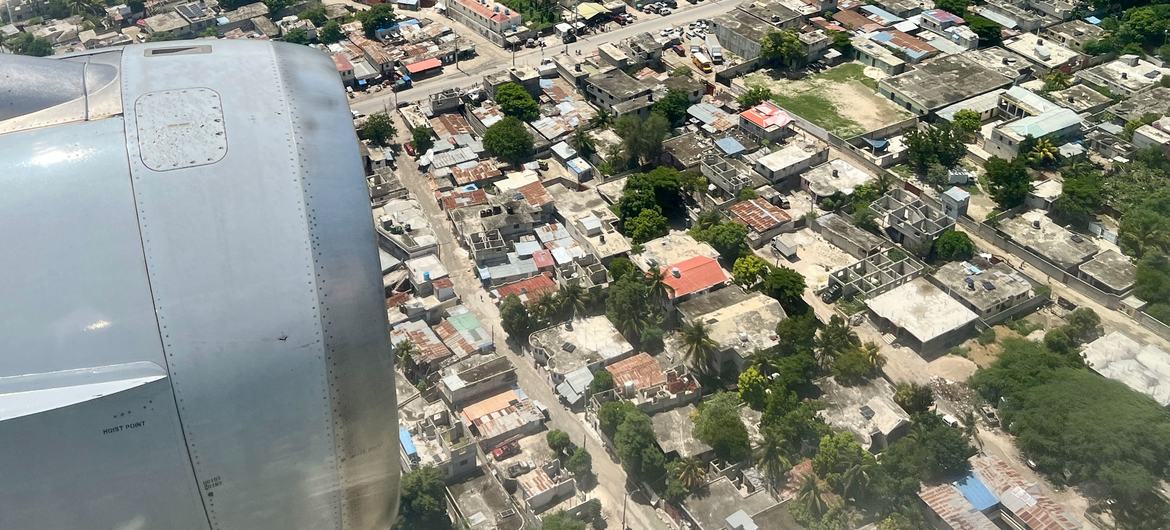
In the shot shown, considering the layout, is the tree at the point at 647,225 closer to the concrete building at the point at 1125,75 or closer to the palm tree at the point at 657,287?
the palm tree at the point at 657,287

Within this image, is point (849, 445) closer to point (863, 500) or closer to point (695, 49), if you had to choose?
point (863, 500)

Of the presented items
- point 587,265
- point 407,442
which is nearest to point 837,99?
point 587,265

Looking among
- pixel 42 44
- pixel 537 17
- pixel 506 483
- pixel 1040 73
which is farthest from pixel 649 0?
pixel 506 483

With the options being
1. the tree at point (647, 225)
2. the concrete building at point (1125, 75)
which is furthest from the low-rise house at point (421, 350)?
the concrete building at point (1125, 75)

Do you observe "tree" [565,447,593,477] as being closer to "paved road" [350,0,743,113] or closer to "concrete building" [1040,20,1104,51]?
"paved road" [350,0,743,113]

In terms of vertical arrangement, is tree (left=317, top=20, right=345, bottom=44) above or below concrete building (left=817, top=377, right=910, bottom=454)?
below

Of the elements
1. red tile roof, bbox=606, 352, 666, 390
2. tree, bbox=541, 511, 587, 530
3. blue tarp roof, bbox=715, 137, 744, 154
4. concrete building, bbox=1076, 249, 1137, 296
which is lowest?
red tile roof, bbox=606, 352, 666, 390

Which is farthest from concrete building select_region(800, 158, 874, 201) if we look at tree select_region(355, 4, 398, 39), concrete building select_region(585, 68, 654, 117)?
tree select_region(355, 4, 398, 39)

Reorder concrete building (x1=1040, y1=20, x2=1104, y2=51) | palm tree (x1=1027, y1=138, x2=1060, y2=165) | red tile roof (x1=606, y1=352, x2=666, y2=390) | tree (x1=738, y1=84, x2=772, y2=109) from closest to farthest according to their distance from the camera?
red tile roof (x1=606, y1=352, x2=666, y2=390), palm tree (x1=1027, y1=138, x2=1060, y2=165), tree (x1=738, y1=84, x2=772, y2=109), concrete building (x1=1040, y1=20, x2=1104, y2=51)
